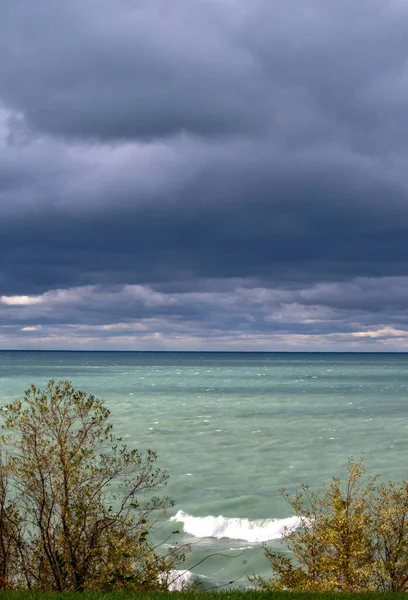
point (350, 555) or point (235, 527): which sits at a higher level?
point (350, 555)

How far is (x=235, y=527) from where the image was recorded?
3228 cm

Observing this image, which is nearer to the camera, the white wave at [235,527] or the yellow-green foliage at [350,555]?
the yellow-green foliage at [350,555]

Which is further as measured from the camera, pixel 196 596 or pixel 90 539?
pixel 90 539

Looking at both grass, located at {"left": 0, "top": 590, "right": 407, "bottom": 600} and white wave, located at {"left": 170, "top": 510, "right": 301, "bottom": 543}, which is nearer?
grass, located at {"left": 0, "top": 590, "right": 407, "bottom": 600}

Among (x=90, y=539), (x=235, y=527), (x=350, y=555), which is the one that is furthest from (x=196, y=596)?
(x=235, y=527)

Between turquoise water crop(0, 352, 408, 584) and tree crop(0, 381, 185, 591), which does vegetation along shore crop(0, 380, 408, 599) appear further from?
turquoise water crop(0, 352, 408, 584)

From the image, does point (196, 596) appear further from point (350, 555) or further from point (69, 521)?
point (350, 555)

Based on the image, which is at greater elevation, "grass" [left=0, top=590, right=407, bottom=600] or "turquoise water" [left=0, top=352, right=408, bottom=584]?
"grass" [left=0, top=590, right=407, bottom=600]

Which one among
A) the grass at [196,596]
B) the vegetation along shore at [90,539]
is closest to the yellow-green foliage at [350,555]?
the vegetation along shore at [90,539]

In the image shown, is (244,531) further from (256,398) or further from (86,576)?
(256,398)

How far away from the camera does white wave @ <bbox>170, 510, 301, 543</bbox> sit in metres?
30.9

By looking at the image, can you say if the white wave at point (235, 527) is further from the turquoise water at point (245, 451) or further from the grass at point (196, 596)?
the grass at point (196, 596)

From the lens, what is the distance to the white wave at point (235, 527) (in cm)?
3089

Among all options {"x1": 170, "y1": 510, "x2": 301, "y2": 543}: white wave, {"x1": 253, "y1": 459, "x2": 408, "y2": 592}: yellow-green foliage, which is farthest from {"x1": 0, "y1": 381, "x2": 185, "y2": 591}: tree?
{"x1": 170, "y1": 510, "x2": 301, "y2": 543}: white wave
